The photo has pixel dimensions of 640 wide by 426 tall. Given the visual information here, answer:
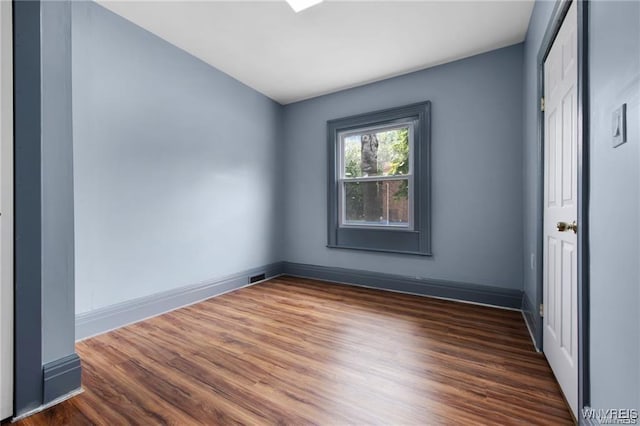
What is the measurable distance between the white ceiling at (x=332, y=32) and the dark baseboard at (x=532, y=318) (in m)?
2.41

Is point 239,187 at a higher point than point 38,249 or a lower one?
higher

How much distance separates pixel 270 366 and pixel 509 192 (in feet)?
8.90

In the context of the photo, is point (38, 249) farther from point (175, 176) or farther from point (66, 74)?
point (175, 176)

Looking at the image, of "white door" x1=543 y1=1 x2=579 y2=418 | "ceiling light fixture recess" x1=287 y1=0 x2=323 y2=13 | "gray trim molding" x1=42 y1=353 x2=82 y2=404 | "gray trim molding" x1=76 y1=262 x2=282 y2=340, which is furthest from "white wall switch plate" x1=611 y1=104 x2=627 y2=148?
"gray trim molding" x1=76 y1=262 x2=282 y2=340

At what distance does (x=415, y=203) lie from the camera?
10.8ft

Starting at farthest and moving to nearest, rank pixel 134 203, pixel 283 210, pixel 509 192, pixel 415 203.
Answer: pixel 283 210 → pixel 415 203 → pixel 509 192 → pixel 134 203

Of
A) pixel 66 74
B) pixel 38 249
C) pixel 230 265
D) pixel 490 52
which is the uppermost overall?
pixel 490 52

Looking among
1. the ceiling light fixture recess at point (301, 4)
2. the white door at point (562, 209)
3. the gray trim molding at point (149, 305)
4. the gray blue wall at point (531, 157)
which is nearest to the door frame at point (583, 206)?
→ the white door at point (562, 209)

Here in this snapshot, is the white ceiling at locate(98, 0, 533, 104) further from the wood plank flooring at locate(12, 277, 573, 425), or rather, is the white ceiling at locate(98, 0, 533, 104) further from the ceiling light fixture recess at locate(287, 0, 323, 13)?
the wood plank flooring at locate(12, 277, 573, 425)

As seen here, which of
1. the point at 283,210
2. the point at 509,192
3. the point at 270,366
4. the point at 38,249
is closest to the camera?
the point at 38,249

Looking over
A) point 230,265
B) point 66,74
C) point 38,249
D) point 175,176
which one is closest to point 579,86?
point 66,74

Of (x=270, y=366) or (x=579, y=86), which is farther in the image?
(x=270, y=366)

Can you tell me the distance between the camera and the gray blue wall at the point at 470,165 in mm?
2773

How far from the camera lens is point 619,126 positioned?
33.6 inches
